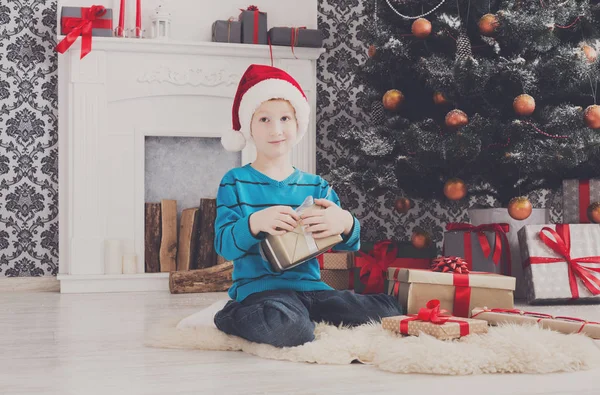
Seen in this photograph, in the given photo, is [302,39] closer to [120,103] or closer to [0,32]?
[120,103]

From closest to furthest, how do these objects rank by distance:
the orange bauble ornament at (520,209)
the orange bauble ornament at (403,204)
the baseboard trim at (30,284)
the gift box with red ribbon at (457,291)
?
1. the gift box with red ribbon at (457,291)
2. the orange bauble ornament at (520,209)
3. the orange bauble ornament at (403,204)
4. the baseboard trim at (30,284)

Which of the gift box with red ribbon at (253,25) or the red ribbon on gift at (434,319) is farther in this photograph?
the gift box with red ribbon at (253,25)

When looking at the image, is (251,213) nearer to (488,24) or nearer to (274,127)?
(274,127)

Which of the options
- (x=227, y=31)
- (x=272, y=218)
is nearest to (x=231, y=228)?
(x=272, y=218)

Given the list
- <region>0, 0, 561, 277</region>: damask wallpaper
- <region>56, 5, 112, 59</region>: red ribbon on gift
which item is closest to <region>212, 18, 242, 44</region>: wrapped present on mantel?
<region>56, 5, 112, 59</region>: red ribbon on gift

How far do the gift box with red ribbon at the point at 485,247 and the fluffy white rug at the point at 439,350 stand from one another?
3.87 feet

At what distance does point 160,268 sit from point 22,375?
225 centimetres

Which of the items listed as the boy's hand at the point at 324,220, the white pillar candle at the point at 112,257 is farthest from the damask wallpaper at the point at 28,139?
the boy's hand at the point at 324,220

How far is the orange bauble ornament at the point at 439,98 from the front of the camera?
310 centimetres

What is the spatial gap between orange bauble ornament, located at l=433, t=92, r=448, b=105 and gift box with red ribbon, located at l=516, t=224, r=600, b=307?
0.67 m

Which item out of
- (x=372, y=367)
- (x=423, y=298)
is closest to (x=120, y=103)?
(x=423, y=298)

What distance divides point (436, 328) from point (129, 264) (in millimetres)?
2348

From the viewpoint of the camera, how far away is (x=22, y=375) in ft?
5.04

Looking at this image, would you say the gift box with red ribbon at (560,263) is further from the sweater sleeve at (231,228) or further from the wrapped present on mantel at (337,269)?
the sweater sleeve at (231,228)
